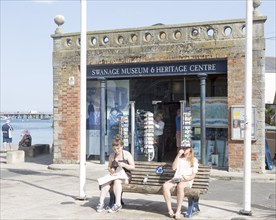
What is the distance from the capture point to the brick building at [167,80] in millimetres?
13969

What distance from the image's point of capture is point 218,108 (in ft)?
49.1

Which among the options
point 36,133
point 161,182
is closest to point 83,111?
point 161,182

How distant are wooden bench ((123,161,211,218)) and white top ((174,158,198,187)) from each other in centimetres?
24

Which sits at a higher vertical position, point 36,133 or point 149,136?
point 149,136

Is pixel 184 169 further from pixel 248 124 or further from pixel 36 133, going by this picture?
pixel 36 133

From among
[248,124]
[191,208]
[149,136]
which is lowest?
[191,208]

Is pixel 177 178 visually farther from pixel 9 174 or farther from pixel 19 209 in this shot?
pixel 9 174

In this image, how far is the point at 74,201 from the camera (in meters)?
9.77

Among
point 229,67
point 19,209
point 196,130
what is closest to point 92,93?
point 196,130

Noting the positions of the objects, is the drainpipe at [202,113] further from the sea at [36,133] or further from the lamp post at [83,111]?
the sea at [36,133]

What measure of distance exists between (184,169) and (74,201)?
8.85 feet

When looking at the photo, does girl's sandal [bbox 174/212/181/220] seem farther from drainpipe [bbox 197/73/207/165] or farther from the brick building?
drainpipe [bbox 197/73/207/165]

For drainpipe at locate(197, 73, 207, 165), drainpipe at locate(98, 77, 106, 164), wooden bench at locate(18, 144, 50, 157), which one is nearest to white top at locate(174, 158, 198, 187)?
drainpipe at locate(197, 73, 207, 165)

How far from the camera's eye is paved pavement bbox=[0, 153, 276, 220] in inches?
330
